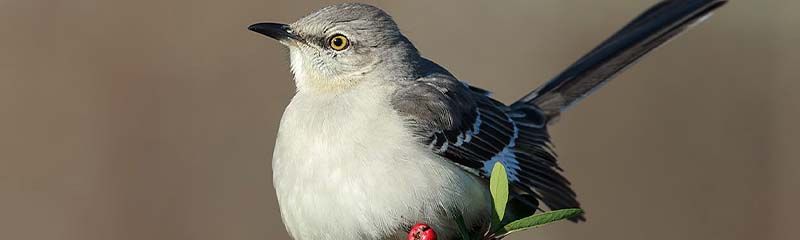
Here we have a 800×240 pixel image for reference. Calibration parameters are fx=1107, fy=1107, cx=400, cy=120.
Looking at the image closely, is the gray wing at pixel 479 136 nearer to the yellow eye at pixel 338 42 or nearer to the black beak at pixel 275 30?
the yellow eye at pixel 338 42

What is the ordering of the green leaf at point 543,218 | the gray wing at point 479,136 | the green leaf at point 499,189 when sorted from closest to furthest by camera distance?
the green leaf at point 543,218
the green leaf at point 499,189
the gray wing at point 479,136

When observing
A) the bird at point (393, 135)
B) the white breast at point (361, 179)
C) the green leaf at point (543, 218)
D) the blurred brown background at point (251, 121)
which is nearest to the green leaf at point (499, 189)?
the green leaf at point (543, 218)

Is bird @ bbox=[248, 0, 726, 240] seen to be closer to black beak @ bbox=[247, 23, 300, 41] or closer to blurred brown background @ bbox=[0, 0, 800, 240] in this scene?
black beak @ bbox=[247, 23, 300, 41]

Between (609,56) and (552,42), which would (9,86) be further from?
(609,56)

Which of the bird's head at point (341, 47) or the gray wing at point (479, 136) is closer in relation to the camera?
the gray wing at point (479, 136)

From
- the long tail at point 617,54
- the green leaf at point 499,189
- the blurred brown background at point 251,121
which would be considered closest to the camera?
the green leaf at point 499,189

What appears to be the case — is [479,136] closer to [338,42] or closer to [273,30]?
[338,42]

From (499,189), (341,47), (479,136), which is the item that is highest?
(341,47)

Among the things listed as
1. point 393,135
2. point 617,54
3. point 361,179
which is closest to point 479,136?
point 393,135
